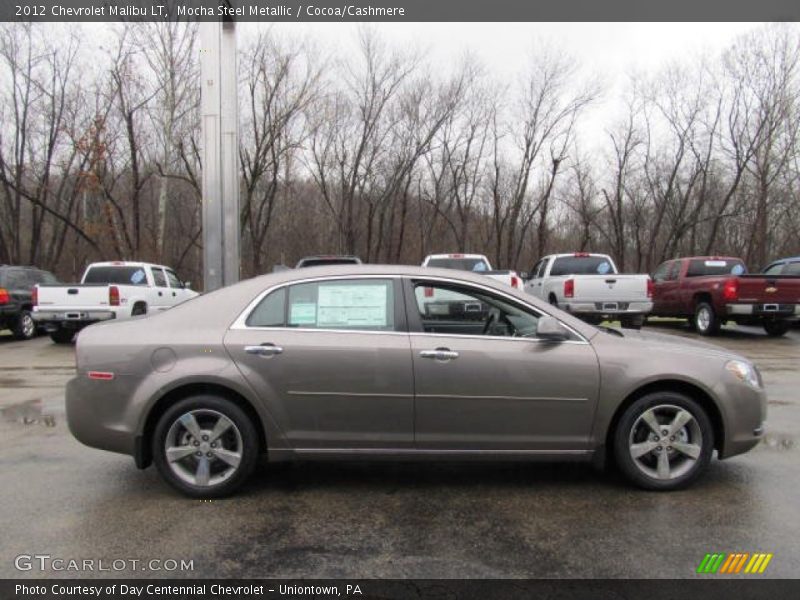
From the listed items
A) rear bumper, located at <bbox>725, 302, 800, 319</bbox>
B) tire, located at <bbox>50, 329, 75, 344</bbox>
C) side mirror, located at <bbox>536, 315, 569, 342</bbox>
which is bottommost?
tire, located at <bbox>50, 329, 75, 344</bbox>

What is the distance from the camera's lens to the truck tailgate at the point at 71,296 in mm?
12523

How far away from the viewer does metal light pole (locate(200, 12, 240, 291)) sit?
360 inches

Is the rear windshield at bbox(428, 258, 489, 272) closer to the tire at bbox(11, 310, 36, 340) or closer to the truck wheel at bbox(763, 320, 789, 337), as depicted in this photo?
the truck wheel at bbox(763, 320, 789, 337)

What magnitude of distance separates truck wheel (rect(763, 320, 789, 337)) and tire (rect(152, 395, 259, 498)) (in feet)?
47.1

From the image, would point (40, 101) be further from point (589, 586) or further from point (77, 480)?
point (589, 586)

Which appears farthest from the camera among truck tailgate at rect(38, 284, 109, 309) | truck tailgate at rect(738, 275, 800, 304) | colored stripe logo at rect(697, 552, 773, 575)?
truck tailgate at rect(738, 275, 800, 304)

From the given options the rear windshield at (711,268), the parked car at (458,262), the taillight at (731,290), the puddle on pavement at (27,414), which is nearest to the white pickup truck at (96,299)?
the puddle on pavement at (27,414)

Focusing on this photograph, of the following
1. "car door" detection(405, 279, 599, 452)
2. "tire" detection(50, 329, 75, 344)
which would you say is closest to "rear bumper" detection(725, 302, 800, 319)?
"car door" detection(405, 279, 599, 452)

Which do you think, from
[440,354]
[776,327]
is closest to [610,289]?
[776,327]

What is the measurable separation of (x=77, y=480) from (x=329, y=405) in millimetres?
2058

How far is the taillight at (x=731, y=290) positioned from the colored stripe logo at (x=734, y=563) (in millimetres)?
11046

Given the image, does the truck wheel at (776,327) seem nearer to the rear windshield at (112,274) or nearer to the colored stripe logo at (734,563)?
the colored stripe logo at (734,563)

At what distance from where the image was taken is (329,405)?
3.98 metres

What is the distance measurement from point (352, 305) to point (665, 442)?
92.9 inches
